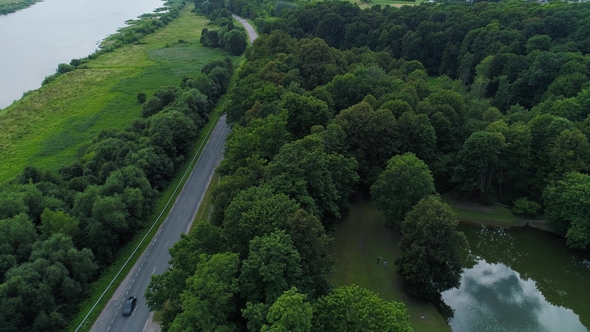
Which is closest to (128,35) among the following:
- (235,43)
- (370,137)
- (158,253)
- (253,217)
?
(235,43)

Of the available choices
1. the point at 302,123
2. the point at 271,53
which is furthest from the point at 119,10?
the point at 302,123

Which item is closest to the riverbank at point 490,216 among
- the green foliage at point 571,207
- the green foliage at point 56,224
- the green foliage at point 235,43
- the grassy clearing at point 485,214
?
the grassy clearing at point 485,214

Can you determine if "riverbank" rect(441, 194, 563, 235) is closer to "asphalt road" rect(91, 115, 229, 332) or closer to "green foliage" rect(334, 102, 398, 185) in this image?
"green foliage" rect(334, 102, 398, 185)

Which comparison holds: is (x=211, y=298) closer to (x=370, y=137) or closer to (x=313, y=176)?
(x=313, y=176)

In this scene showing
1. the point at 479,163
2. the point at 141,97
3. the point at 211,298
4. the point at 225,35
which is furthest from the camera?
the point at 225,35

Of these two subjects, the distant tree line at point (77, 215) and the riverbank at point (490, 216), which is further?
the riverbank at point (490, 216)

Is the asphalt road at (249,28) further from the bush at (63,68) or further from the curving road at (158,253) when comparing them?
the curving road at (158,253)

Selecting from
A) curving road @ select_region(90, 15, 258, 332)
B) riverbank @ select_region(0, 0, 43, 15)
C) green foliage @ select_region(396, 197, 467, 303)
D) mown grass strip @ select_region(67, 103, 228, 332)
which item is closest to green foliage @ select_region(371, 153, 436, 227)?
green foliage @ select_region(396, 197, 467, 303)
